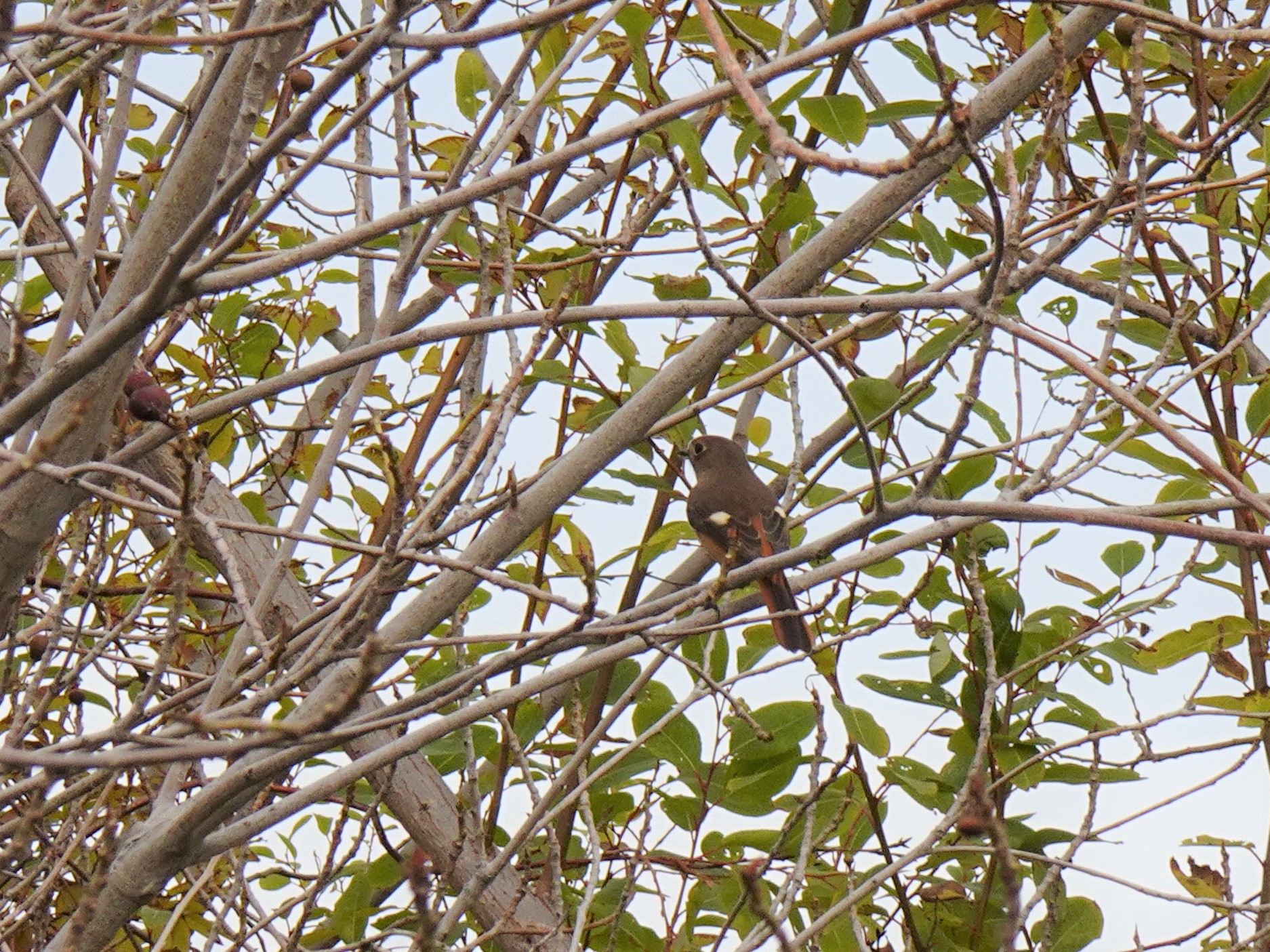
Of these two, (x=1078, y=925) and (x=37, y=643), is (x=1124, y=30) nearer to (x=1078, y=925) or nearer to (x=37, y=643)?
(x=1078, y=925)

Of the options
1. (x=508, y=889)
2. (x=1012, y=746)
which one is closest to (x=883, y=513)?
(x=1012, y=746)

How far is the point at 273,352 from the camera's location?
3994 millimetres

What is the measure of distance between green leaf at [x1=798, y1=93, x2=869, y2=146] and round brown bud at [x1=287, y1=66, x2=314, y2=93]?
1092 mm

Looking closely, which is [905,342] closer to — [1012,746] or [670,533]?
[670,533]

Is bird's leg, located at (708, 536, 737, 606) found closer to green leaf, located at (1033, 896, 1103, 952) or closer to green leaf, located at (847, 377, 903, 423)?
green leaf, located at (847, 377, 903, 423)

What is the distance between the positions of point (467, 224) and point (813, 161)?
2149 mm

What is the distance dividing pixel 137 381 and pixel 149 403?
0.39 ft

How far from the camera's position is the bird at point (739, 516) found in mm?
3564

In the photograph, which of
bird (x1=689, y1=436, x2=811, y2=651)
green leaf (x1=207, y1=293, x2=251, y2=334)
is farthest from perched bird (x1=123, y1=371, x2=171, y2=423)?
bird (x1=689, y1=436, x2=811, y2=651)

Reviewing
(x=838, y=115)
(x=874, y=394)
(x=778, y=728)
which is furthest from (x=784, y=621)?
(x=838, y=115)

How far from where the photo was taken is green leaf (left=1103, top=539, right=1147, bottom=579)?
340 cm

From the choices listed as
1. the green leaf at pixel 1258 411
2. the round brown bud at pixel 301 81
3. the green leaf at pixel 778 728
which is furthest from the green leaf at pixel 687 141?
the green leaf at pixel 1258 411

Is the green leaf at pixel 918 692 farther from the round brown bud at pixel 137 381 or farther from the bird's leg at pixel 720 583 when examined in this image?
the round brown bud at pixel 137 381

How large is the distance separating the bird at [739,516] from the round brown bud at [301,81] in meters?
1.31
